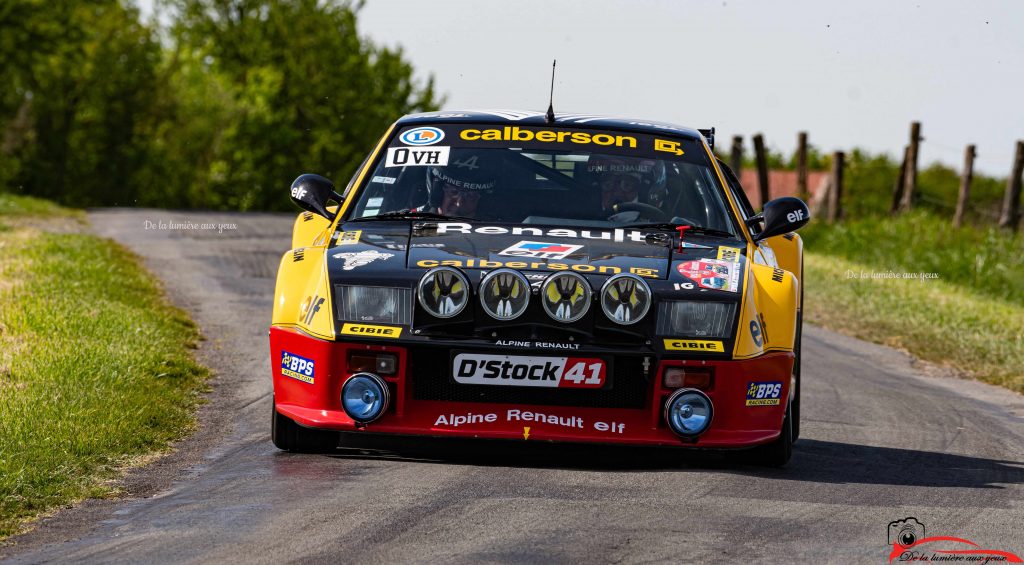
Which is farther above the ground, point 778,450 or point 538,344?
point 538,344

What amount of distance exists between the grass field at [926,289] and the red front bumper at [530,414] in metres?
5.07

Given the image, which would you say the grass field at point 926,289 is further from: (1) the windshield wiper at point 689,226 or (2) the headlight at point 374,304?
(2) the headlight at point 374,304

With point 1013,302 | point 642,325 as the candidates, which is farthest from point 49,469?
point 1013,302

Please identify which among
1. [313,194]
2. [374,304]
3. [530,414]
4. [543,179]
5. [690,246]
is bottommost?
[530,414]

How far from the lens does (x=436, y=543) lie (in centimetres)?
476

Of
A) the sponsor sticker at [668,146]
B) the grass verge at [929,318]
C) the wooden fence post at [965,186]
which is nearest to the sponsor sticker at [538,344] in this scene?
the sponsor sticker at [668,146]

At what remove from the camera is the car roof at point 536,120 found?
7.52 m

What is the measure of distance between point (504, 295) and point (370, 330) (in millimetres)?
559

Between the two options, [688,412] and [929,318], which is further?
[929,318]

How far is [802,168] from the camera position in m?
27.2

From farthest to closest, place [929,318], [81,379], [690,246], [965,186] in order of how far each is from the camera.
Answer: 1. [965,186]
2. [929,318]
3. [81,379]
4. [690,246]

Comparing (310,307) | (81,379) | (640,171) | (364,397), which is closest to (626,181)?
(640,171)

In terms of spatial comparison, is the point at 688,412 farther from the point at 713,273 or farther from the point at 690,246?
the point at 690,246

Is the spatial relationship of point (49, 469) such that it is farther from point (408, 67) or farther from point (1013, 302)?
point (408, 67)
